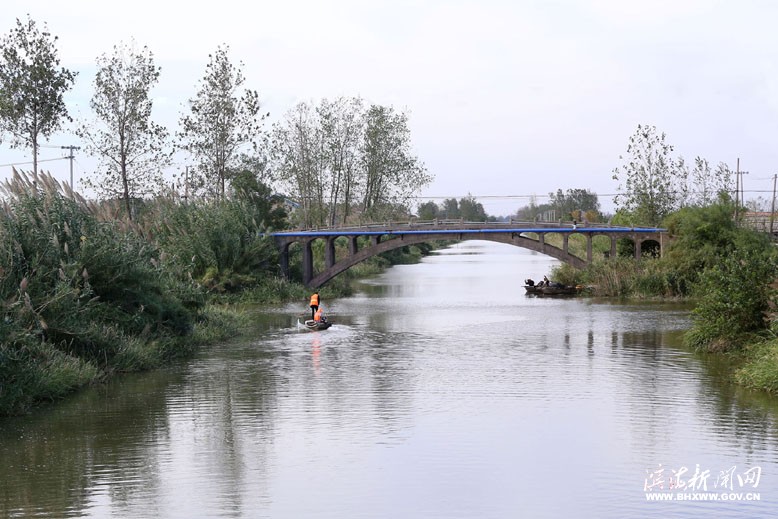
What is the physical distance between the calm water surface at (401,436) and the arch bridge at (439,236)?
2585 cm

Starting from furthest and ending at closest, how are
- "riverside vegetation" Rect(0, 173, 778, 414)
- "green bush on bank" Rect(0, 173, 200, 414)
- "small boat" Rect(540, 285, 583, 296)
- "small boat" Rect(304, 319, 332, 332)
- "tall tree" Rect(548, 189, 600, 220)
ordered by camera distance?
"tall tree" Rect(548, 189, 600, 220) < "small boat" Rect(540, 285, 583, 296) < "small boat" Rect(304, 319, 332, 332) < "riverside vegetation" Rect(0, 173, 778, 414) < "green bush on bank" Rect(0, 173, 200, 414)

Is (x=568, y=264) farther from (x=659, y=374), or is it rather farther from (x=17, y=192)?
(x=17, y=192)

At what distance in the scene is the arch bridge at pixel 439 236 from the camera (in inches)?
2361

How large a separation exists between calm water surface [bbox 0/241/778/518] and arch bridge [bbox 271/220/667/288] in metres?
25.9

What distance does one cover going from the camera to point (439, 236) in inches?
2406

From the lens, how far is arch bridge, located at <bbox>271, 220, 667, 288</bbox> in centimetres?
5997

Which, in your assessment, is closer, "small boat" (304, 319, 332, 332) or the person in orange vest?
"small boat" (304, 319, 332, 332)

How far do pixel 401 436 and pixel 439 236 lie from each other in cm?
4220

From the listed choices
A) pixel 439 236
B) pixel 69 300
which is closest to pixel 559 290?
pixel 439 236

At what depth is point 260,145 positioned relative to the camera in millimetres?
62781

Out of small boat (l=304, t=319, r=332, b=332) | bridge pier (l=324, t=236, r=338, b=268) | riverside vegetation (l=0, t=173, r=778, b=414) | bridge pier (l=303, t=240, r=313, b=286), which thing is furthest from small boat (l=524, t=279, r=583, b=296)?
riverside vegetation (l=0, t=173, r=778, b=414)

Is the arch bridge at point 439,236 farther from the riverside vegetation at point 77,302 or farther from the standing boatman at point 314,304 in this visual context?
the riverside vegetation at point 77,302

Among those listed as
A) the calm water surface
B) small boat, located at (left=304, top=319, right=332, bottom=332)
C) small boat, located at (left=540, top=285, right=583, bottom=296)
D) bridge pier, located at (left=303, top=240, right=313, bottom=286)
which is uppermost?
bridge pier, located at (left=303, top=240, right=313, bottom=286)

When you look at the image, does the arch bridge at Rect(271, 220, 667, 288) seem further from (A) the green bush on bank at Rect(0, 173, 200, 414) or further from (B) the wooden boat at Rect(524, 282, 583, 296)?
(A) the green bush on bank at Rect(0, 173, 200, 414)
